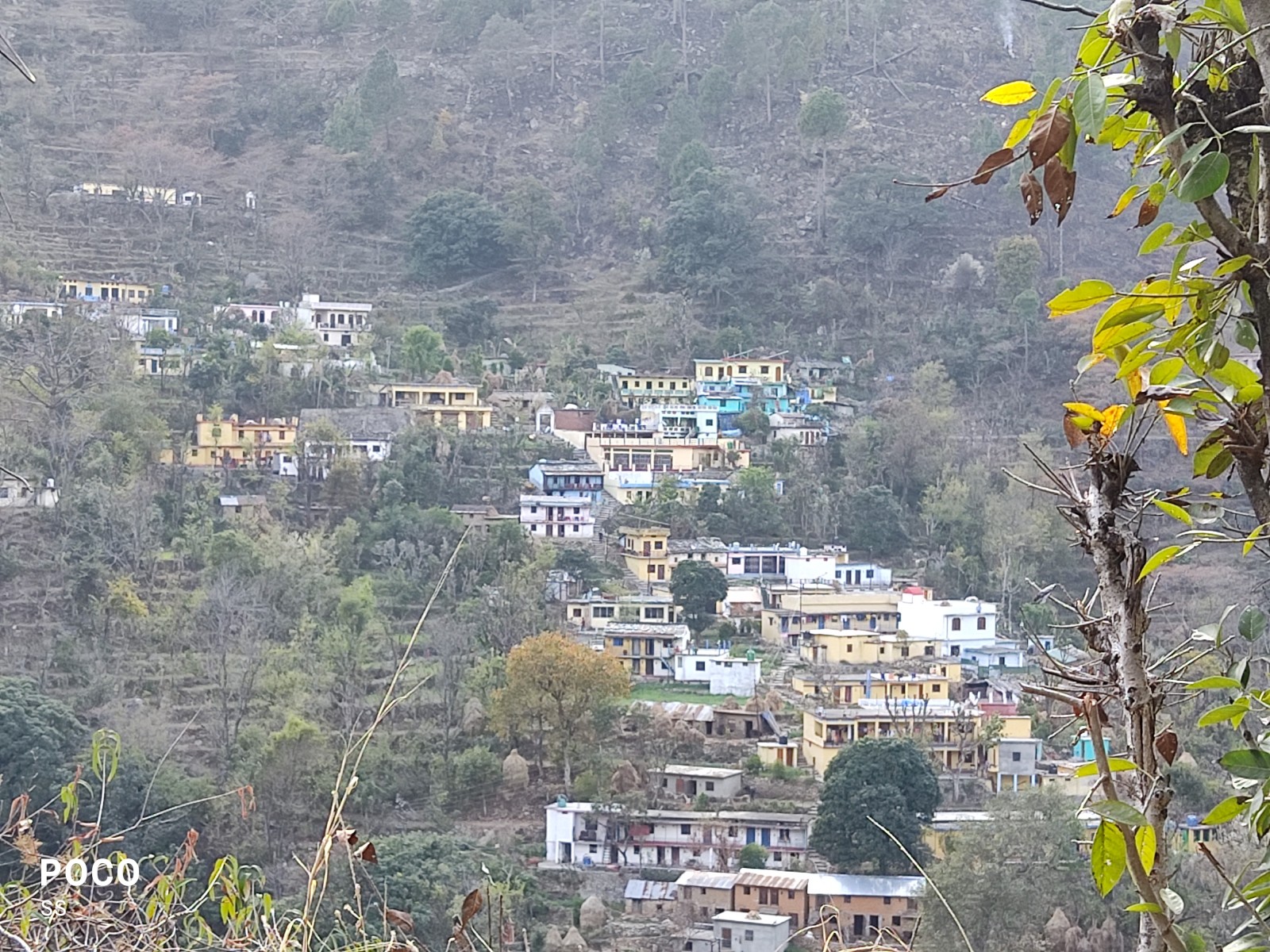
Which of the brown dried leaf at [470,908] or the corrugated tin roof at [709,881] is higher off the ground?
the brown dried leaf at [470,908]

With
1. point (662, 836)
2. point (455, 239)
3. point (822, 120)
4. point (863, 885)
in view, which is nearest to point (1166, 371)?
point (863, 885)

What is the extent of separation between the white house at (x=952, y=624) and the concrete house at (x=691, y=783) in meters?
2.43

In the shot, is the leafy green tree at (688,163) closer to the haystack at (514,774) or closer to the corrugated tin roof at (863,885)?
the haystack at (514,774)

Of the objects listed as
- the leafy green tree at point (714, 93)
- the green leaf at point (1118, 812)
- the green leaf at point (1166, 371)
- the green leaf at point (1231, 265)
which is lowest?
the green leaf at point (1118, 812)

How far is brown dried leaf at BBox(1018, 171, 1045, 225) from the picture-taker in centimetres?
47

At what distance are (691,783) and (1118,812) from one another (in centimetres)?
782

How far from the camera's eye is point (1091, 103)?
1.33 feet

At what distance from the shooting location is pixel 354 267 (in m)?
15.6

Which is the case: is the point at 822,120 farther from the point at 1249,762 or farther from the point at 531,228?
the point at 1249,762

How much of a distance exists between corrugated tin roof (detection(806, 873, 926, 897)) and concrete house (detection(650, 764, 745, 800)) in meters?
1.15

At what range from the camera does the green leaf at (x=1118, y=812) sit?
414 millimetres

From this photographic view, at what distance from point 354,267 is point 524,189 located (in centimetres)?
194

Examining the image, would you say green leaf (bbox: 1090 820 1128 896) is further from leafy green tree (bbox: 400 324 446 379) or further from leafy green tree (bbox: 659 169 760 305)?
leafy green tree (bbox: 659 169 760 305)

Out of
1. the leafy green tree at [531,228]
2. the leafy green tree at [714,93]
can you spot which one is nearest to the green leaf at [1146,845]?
the leafy green tree at [531,228]
